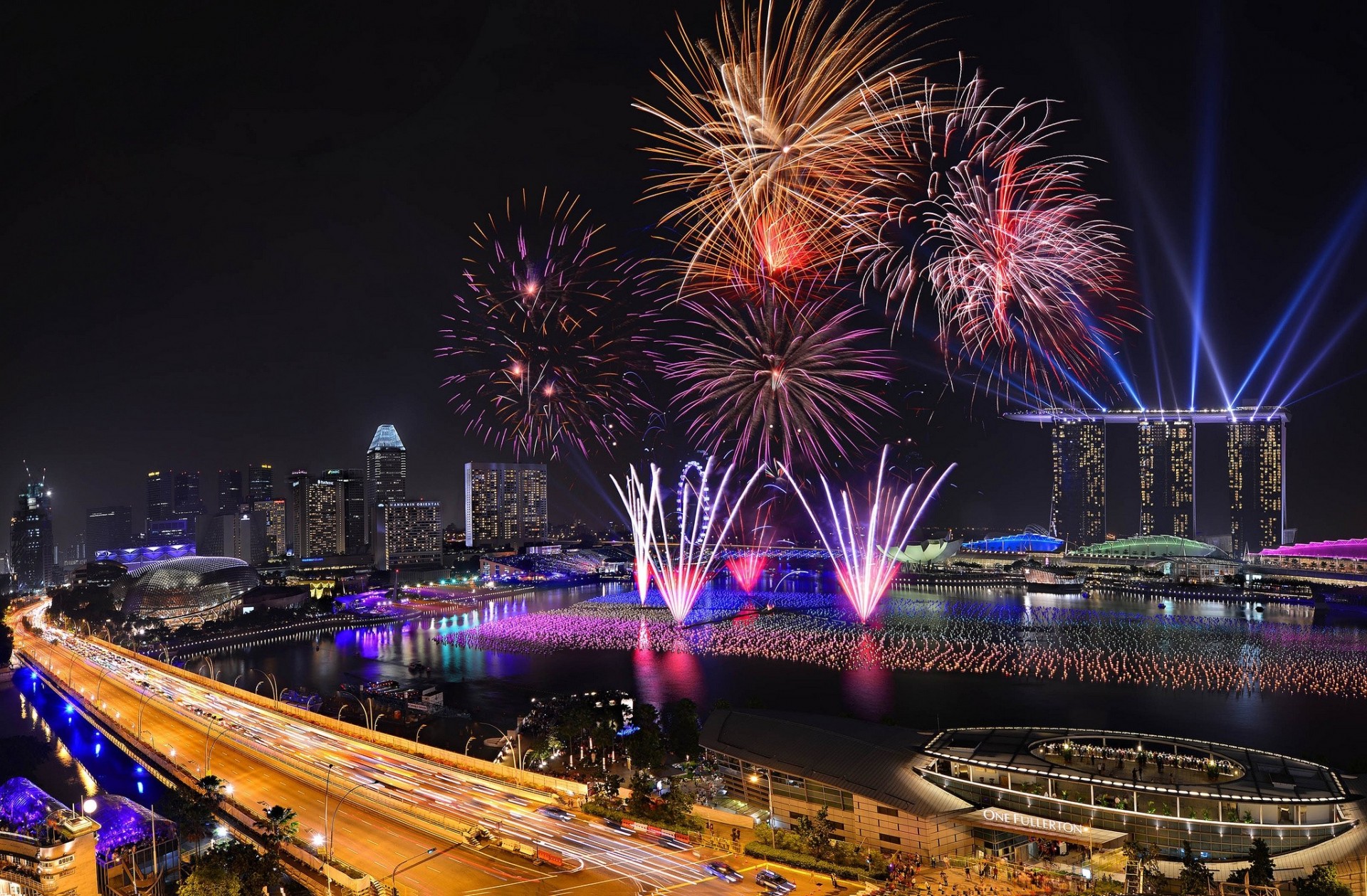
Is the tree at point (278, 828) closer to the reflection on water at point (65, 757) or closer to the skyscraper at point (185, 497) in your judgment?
the reflection on water at point (65, 757)

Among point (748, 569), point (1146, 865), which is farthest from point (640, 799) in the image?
point (748, 569)

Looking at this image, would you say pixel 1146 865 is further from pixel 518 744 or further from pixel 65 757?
pixel 65 757

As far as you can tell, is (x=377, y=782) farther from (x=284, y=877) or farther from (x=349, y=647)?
(x=349, y=647)

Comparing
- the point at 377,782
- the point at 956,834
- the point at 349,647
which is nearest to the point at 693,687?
the point at 377,782

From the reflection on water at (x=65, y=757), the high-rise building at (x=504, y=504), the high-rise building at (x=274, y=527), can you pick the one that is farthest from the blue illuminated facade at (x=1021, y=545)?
the high-rise building at (x=274, y=527)

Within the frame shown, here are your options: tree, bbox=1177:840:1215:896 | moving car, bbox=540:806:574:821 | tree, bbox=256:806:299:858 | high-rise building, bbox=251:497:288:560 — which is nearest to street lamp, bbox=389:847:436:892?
tree, bbox=256:806:299:858
